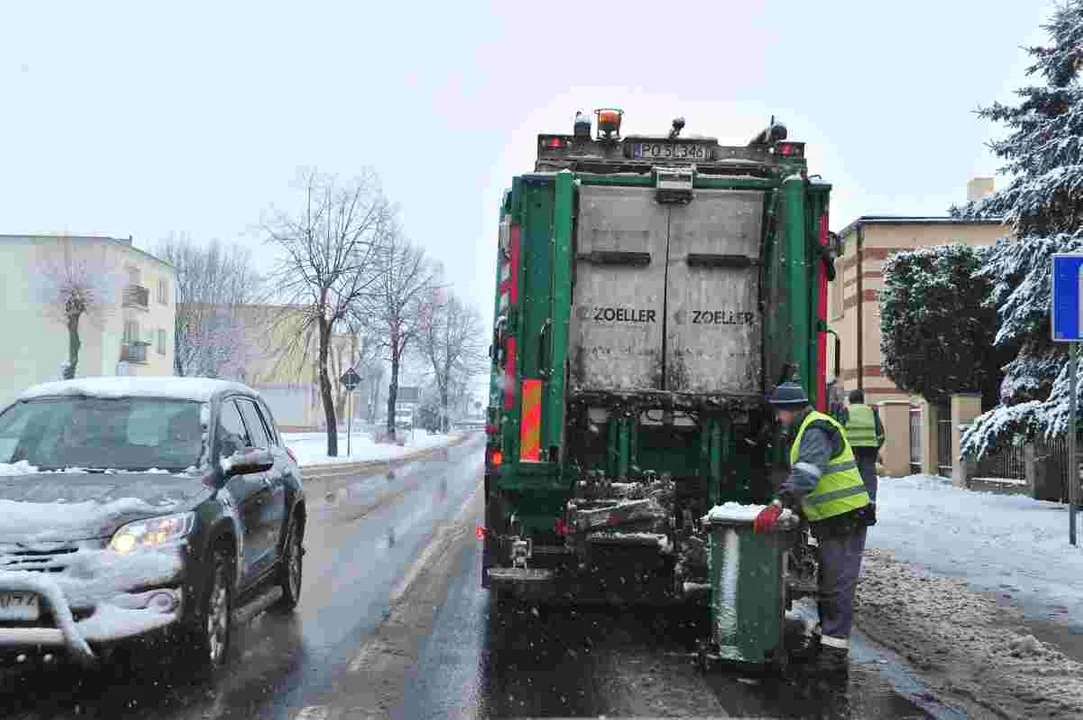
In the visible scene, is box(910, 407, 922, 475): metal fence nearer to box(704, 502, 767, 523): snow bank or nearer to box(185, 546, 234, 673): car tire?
box(704, 502, 767, 523): snow bank

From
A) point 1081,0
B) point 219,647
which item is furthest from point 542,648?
point 1081,0

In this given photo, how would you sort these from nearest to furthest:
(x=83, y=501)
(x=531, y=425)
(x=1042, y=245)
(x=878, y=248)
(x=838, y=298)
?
(x=83, y=501), (x=531, y=425), (x=1042, y=245), (x=878, y=248), (x=838, y=298)

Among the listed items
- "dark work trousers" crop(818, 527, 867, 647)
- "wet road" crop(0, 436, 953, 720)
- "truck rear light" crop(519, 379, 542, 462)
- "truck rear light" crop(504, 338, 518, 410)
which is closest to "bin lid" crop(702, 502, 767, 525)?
"dark work trousers" crop(818, 527, 867, 647)

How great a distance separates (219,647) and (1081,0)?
58.4ft

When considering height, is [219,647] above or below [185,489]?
below

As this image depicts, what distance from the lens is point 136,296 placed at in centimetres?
5441

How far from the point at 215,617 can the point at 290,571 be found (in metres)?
2.11

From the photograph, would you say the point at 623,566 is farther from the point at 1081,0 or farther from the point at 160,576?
the point at 1081,0

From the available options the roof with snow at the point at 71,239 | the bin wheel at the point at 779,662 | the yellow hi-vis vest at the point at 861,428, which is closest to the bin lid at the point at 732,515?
the bin wheel at the point at 779,662

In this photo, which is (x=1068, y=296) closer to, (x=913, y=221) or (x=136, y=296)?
(x=913, y=221)

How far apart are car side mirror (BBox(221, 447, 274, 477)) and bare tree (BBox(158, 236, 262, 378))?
168 ft

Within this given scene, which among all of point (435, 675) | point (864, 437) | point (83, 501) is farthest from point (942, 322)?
point (83, 501)

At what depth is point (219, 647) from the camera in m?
6.10

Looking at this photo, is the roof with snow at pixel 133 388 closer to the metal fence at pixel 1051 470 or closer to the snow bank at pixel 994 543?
the snow bank at pixel 994 543
